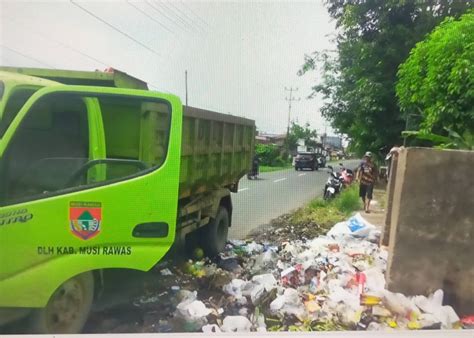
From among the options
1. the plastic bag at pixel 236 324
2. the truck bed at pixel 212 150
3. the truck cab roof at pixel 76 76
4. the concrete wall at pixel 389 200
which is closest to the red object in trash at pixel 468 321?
the concrete wall at pixel 389 200

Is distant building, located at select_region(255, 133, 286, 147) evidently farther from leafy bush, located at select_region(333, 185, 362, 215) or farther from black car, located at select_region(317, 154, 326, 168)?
leafy bush, located at select_region(333, 185, 362, 215)

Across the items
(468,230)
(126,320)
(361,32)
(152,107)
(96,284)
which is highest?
(361,32)

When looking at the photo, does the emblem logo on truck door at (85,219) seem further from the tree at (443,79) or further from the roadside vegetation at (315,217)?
the tree at (443,79)

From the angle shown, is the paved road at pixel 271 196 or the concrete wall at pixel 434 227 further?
the paved road at pixel 271 196

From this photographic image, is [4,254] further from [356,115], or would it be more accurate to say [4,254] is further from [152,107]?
[356,115]

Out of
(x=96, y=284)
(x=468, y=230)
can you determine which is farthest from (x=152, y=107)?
(x=468, y=230)
